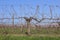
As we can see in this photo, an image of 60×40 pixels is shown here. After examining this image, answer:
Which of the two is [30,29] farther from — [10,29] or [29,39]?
[29,39]

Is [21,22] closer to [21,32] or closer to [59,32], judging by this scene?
[21,32]

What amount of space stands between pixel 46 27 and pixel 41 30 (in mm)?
452

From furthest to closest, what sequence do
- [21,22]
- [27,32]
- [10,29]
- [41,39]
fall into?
1. [27,32]
2. [10,29]
3. [21,22]
4. [41,39]

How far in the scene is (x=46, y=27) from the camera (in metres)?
8.56

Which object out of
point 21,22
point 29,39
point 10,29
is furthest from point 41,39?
point 10,29

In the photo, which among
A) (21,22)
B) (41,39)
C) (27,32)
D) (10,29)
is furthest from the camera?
(27,32)

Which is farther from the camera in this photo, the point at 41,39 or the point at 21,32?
the point at 21,32

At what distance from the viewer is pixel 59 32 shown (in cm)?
910

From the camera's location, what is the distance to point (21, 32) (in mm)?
9172

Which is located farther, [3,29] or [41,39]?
[3,29]

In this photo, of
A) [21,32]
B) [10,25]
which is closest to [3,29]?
[10,25]

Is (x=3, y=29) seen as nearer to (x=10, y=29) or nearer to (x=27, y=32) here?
(x=10, y=29)

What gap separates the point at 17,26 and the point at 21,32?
64cm

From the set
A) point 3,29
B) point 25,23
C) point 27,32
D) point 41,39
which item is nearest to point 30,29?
point 27,32
